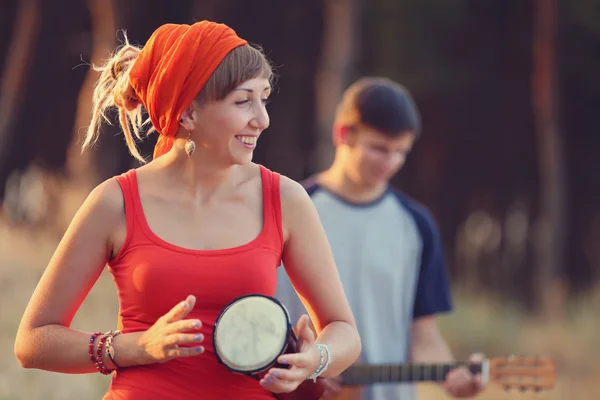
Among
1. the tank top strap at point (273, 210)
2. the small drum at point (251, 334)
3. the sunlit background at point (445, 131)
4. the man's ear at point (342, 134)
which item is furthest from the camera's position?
the sunlit background at point (445, 131)

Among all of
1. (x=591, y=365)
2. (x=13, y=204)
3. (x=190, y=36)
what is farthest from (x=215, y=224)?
(x=591, y=365)

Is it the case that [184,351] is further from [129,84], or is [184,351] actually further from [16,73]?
[16,73]

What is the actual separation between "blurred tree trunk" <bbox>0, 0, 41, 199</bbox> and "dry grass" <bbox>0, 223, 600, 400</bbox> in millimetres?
2324

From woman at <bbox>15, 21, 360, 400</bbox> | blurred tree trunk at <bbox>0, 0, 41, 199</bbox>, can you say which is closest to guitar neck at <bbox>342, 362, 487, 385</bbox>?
woman at <bbox>15, 21, 360, 400</bbox>

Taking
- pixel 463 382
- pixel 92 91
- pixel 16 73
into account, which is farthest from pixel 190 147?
pixel 16 73

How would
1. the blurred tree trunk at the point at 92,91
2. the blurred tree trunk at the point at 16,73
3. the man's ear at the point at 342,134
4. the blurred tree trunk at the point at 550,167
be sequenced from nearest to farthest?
the man's ear at the point at 342,134, the blurred tree trunk at the point at 92,91, the blurred tree trunk at the point at 16,73, the blurred tree trunk at the point at 550,167

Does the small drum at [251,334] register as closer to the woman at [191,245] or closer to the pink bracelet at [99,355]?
the woman at [191,245]

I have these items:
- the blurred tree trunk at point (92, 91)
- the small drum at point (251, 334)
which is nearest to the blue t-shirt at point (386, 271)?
the small drum at point (251, 334)

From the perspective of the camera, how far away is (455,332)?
13898mm

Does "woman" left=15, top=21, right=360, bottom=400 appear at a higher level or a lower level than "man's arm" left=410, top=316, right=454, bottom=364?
higher

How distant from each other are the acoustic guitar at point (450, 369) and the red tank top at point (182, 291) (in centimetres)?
212

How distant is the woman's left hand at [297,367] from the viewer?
2.88 metres

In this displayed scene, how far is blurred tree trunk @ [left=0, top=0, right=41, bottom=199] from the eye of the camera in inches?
463

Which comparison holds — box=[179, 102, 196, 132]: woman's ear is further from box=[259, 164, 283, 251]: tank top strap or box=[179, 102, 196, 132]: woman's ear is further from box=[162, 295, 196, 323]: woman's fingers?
box=[162, 295, 196, 323]: woman's fingers
